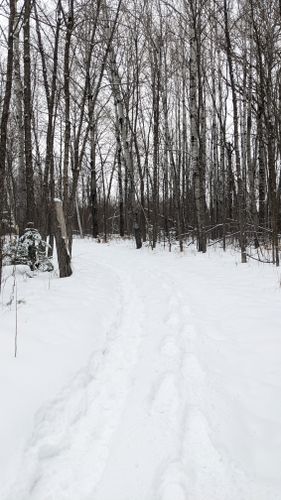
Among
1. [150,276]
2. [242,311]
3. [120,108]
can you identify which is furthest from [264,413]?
[120,108]

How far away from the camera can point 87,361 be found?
11.9ft

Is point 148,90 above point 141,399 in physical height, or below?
above

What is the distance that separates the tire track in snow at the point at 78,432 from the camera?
6.49 ft

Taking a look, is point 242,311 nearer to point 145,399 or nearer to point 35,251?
point 145,399

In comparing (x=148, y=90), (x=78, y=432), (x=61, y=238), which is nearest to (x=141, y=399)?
(x=78, y=432)

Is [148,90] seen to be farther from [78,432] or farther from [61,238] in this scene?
[78,432]

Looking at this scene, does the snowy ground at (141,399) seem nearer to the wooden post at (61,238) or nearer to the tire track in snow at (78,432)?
the tire track in snow at (78,432)

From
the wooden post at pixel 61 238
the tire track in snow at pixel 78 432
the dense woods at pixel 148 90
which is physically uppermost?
the dense woods at pixel 148 90

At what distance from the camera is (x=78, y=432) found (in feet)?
7.97

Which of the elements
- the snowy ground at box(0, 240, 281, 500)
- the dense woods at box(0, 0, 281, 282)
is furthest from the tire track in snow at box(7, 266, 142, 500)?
the dense woods at box(0, 0, 281, 282)

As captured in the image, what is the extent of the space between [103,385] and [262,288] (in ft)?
13.0

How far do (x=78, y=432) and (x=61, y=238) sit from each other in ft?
17.5

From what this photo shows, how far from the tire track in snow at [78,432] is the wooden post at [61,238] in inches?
157

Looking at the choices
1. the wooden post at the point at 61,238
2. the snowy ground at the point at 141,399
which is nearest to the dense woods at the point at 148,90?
the wooden post at the point at 61,238
